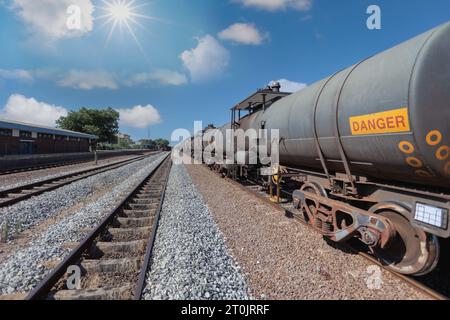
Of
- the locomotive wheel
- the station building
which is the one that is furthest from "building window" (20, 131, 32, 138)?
the locomotive wheel

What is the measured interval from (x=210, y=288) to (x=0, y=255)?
13.7 ft

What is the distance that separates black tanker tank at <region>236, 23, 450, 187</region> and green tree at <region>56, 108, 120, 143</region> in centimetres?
7174

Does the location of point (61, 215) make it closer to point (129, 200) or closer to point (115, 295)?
point (129, 200)

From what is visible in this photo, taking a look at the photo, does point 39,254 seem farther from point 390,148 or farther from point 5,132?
point 5,132

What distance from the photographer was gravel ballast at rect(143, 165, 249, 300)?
3.49m

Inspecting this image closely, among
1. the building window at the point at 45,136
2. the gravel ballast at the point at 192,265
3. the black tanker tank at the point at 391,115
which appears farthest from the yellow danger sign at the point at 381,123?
the building window at the point at 45,136

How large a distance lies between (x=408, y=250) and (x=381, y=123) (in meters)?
1.90

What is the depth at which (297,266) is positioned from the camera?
4.28 meters

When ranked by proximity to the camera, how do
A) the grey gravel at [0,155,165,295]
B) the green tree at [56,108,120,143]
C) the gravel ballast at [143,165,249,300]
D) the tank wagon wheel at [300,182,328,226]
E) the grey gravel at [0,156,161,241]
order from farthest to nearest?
the green tree at [56,108,120,143]
the grey gravel at [0,156,161,241]
the tank wagon wheel at [300,182,328,226]
the grey gravel at [0,155,165,295]
the gravel ballast at [143,165,249,300]

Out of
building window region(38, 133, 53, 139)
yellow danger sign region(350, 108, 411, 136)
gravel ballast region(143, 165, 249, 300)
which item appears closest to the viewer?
yellow danger sign region(350, 108, 411, 136)

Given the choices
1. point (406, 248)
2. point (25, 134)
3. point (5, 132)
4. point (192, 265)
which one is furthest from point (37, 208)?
point (25, 134)

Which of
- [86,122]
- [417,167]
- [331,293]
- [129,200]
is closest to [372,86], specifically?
[417,167]

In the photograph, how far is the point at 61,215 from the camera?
731 centimetres

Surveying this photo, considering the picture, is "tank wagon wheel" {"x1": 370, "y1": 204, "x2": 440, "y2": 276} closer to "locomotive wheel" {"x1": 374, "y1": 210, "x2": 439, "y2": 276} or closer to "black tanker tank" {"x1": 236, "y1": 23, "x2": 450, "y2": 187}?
"locomotive wheel" {"x1": 374, "y1": 210, "x2": 439, "y2": 276}
